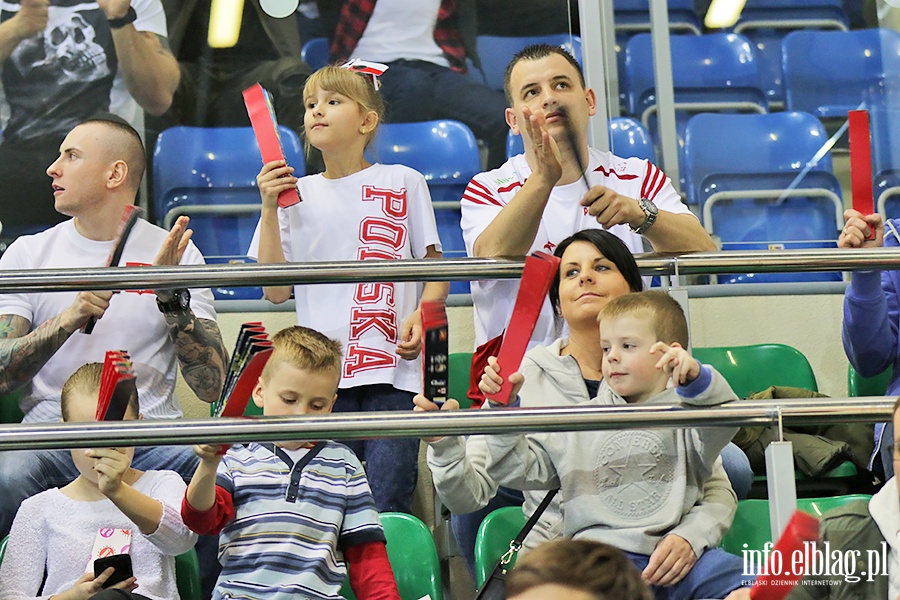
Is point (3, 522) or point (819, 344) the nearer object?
point (3, 522)

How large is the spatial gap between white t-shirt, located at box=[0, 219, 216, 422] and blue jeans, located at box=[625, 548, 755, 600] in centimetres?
125

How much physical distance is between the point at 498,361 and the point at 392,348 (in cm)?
101

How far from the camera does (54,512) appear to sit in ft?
7.29

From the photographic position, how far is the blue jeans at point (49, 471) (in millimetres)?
2461

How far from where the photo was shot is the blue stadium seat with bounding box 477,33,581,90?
12.2ft

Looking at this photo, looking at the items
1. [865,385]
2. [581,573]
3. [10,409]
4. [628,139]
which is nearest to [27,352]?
[10,409]

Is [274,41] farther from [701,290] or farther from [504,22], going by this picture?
[701,290]

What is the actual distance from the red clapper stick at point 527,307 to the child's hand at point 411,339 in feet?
2.82

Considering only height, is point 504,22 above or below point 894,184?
above

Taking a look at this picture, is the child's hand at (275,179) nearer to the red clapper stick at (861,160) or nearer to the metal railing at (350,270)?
the metal railing at (350,270)

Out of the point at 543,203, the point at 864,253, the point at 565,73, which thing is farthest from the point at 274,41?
the point at 864,253

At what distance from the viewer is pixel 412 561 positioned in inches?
88.3

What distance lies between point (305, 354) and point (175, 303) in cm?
57

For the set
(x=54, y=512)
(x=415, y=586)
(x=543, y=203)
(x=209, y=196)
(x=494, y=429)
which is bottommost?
(x=415, y=586)
